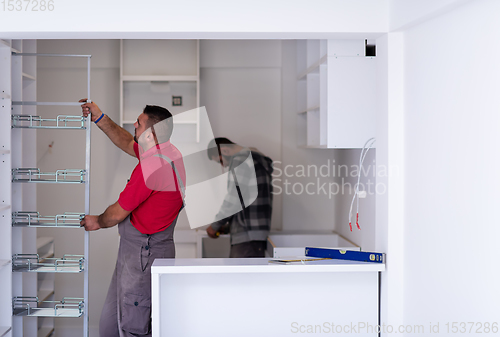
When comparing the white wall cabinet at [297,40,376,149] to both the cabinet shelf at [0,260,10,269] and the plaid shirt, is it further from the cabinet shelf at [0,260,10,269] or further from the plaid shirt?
the cabinet shelf at [0,260,10,269]

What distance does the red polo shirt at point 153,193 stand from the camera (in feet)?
7.68

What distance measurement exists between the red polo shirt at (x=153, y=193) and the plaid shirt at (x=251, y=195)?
72 cm

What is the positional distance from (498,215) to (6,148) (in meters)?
2.11

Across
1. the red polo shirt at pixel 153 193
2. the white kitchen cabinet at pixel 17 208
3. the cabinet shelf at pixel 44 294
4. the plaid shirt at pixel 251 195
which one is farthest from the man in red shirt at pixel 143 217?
the cabinet shelf at pixel 44 294

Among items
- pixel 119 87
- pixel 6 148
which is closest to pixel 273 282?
pixel 6 148

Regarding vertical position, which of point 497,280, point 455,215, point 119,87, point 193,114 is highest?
Result: point 119,87

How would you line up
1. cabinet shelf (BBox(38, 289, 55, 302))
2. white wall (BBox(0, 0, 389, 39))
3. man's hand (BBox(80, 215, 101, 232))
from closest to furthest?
white wall (BBox(0, 0, 389, 39)) → man's hand (BBox(80, 215, 101, 232)) → cabinet shelf (BBox(38, 289, 55, 302))

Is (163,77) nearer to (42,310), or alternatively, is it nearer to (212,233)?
(212,233)

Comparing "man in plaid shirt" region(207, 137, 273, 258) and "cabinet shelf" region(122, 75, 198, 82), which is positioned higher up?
"cabinet shelf" region(122, 75, 198, 82)

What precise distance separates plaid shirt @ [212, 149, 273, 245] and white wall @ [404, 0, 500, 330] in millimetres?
1307

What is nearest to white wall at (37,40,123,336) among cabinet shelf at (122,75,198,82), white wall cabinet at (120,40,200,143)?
white wall cabinet at (120,40,200,143)

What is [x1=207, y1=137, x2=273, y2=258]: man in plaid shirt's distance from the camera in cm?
313

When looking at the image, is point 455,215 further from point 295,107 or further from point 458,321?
point 295,107

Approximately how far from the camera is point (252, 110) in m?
3.77
